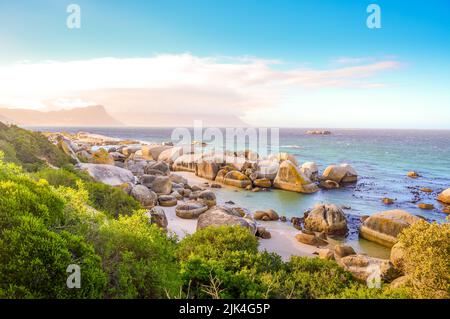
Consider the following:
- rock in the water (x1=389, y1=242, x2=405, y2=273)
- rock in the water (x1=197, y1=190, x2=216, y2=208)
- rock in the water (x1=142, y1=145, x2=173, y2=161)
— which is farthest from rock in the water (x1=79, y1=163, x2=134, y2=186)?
rock in the water (x1=142, y1=145, x2=173, y2=161)

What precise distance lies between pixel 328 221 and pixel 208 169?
1817 centimetres

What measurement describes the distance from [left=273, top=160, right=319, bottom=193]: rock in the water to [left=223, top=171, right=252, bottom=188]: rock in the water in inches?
120

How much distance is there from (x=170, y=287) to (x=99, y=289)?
51.6 inches

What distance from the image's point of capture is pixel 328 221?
19.1 metres

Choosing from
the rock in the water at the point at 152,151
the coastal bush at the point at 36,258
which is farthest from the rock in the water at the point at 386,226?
the rock in the water at the point at 152,151

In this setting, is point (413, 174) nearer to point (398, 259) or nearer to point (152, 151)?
point (398, 259)

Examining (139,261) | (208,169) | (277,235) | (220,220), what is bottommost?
(277,235)

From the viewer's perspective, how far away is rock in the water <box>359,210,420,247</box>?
17344mm

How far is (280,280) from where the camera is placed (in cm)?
785

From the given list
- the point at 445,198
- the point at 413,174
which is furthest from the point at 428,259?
the point at 413,174

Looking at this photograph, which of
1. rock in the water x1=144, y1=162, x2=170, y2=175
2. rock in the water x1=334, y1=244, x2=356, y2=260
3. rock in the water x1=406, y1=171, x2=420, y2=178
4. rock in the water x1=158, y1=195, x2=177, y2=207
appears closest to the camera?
rock in the water x1=334, y1=244, x2=356, y2=260

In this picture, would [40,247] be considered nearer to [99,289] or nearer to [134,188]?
[99,289]

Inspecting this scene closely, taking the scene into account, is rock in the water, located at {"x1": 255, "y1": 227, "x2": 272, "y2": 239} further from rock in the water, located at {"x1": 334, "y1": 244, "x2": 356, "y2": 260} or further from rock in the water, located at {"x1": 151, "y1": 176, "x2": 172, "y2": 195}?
rock in the water, located at {"x1": 151, "y1": 176, "x2": 172, "y2": 195}
